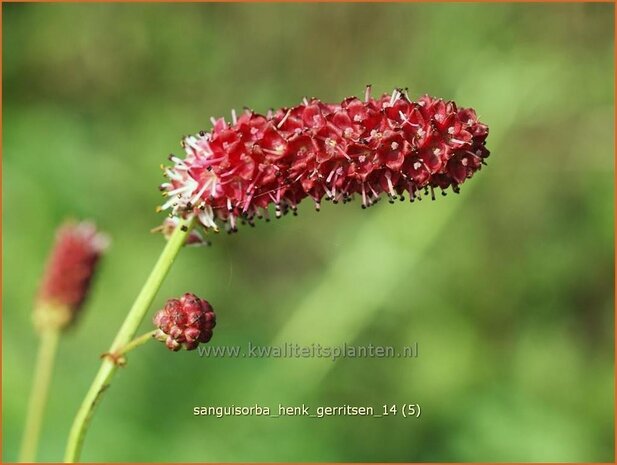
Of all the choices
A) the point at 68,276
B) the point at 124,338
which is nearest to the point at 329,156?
the point at 124,338

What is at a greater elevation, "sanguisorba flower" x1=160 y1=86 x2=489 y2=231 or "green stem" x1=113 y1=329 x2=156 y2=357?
"sanguisorba flower" x1=160 y1=86 x2=489 y2=231

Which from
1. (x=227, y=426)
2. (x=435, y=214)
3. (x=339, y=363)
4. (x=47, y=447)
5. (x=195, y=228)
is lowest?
(x=195, y=228)

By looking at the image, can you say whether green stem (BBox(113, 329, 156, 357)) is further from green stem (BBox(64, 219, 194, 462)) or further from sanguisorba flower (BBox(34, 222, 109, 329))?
sanguisorba flower (BBox(34, 222, 109, 329))

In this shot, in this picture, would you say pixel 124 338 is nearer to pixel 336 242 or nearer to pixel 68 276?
pixel 68 276

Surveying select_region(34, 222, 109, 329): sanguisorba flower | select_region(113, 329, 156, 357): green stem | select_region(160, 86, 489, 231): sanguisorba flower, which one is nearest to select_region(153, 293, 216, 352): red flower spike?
select_region(113, 329, 156, 357): green stem

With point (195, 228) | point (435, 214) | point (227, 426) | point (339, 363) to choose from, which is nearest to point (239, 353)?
point (227, 426)

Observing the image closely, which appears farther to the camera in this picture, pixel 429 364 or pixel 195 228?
pixel 429 364

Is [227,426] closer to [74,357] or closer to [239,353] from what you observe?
[239,353]
